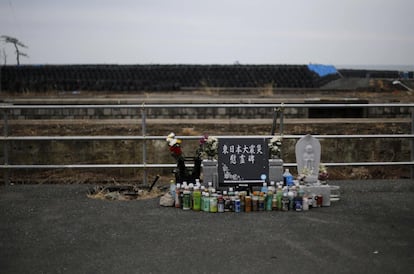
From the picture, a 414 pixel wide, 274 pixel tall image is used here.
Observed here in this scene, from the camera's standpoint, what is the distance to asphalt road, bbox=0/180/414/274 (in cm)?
516

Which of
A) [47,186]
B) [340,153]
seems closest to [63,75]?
[340,153]

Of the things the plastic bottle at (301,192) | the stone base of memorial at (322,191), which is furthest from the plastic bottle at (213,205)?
the stone base of memorial at (322,191)

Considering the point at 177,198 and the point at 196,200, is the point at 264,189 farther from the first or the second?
the point at 177,198

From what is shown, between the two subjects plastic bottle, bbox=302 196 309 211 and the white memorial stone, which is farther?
the white memorial stone

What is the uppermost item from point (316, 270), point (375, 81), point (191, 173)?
point (375, 81)

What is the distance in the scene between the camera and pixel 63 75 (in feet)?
118

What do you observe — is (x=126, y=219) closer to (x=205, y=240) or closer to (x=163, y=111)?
(x=205, y=240)

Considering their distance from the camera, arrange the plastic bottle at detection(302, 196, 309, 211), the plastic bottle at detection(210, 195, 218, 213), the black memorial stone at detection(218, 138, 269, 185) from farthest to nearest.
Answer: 1. the black memorial stone at detection(218, 138, 269, 185)
2. the plastic bottle at detection(302, 196, 309, 211)
3. the plastic bottle at detection(210, 195, 218, 213)

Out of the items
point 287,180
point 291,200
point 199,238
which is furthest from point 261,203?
point 199,238

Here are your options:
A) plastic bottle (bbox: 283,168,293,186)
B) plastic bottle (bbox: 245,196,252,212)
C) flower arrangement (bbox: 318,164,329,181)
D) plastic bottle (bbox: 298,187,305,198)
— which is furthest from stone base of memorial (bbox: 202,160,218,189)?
flower arrangement (bbox: 318,164,329,181)

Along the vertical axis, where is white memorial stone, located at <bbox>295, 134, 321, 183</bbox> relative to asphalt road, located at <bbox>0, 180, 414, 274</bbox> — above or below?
above

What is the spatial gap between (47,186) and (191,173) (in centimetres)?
270

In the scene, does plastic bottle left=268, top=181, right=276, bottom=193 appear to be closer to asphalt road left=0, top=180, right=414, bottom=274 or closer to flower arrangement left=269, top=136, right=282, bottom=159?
asphalt road left=0, top=180, right=414, bottom=274

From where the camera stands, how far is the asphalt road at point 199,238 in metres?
5.16
